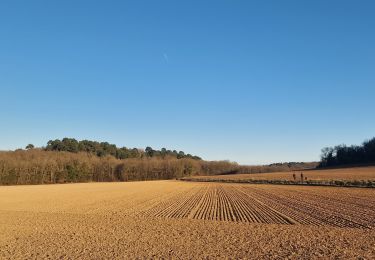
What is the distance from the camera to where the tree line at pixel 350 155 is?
134 meters

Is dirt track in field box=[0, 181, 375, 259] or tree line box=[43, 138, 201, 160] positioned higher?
tree line box=[43, 138, 201, 160]

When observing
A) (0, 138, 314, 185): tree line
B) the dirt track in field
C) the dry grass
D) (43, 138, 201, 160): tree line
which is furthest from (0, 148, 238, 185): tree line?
the dirt track in field

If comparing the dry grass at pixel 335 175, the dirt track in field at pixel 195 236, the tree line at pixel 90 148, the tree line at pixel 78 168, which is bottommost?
the dirt track in field at pixel 195 236

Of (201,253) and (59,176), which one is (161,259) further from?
(59,176)

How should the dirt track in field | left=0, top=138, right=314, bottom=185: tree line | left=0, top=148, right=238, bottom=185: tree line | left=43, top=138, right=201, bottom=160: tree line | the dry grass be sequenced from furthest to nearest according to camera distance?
left=43, top=138, right=201, bottom=160: tree line, left=0, top=138, right=314, bottom=185: tree line, left=0, top=148, right=238, bottom=185: tree line, the dry grass, the dirt track in field

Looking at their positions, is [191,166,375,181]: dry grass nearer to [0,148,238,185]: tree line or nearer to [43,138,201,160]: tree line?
[0,148,238,185]: tree line

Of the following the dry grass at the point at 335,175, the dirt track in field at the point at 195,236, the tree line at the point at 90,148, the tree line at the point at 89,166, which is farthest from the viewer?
the tree line at the point at 90,148

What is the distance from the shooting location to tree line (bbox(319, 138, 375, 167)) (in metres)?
134

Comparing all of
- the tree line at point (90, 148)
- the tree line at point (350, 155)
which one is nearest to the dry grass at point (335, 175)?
the tree line at point (350, 155)

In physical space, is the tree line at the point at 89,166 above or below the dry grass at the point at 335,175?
above

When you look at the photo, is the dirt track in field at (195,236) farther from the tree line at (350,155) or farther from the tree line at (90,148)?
the tree line at (90,148)

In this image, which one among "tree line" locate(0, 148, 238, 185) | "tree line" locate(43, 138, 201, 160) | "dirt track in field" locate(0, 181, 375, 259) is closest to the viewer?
"dirt track in field" locate(0, 181, 375, 259)

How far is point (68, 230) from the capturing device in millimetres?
18703

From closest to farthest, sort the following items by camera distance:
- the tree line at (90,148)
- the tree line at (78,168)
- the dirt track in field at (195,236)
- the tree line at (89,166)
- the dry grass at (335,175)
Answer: the dirt track in field at (195,236), the dry grass at (335,175), the tree line at (78,168), the tree line at (89,166), the tree line at (90,148)
